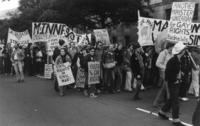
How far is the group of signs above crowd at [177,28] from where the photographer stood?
374 inches

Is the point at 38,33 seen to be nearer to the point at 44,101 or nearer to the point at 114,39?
the point at 44,101

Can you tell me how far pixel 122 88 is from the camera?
11.8 m

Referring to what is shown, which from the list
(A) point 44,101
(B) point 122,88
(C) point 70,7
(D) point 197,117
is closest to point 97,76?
(B) point 122,88

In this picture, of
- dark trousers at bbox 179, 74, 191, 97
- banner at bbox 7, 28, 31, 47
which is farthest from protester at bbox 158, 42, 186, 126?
banner at bbox 7, 28, 31, 47

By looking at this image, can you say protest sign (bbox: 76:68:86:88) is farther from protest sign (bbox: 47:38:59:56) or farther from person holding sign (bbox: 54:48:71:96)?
protest sign (bbox: 47:38:59:56)

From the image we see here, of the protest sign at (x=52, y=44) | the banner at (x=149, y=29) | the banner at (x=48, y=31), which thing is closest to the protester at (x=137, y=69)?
the banner at (x=149, y=29)

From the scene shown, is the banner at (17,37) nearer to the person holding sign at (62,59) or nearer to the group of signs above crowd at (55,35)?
the group of signs above crowd at (55,35)

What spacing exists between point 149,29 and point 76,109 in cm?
386

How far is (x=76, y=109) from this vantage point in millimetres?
8562

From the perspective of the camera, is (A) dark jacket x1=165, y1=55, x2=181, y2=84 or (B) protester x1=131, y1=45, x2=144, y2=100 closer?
(A) dark jacket x1=165, y1=55, x2=181, y2=84

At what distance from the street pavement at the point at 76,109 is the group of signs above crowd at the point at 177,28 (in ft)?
6.08

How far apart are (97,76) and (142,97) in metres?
1.74

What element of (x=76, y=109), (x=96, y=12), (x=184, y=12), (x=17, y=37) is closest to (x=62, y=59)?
(x=76, y=109)

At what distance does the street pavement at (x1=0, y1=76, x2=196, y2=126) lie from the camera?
284 inches
